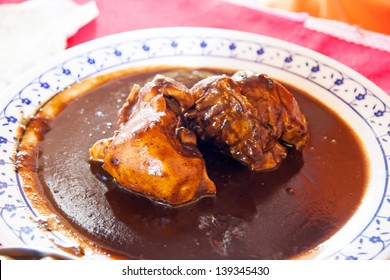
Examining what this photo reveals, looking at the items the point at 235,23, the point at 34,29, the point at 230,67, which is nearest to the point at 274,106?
the point at 230,67

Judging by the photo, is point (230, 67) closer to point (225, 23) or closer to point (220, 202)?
point (225, 23)

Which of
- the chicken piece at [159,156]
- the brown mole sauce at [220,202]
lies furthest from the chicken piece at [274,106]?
the chicken piece at [159,156]

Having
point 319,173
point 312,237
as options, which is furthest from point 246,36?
point 312,237

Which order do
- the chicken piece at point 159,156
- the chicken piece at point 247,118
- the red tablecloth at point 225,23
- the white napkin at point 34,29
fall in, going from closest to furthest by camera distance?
the chicken piece at point 159,156, the chicken piece at point 247,118, the white napkin at point 34,29, the red tablecloth at point 225,23

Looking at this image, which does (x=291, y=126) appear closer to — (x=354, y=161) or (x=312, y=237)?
(x=354, y=161)

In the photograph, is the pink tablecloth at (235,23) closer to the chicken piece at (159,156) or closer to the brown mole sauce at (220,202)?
the brown mole sauce at (220,202)
